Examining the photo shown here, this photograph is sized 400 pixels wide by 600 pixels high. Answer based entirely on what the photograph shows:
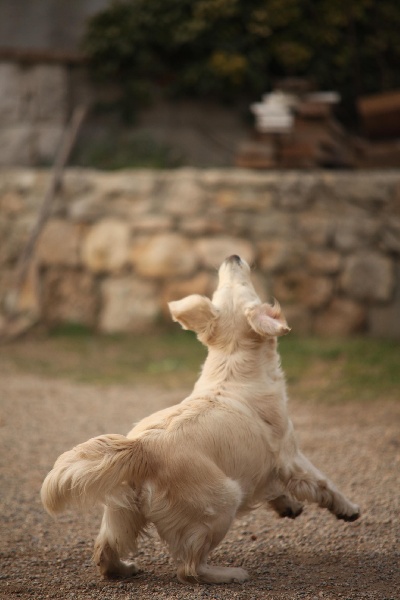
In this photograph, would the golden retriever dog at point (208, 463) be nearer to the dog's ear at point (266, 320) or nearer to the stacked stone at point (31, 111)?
the dog's ear at point (266, 320)

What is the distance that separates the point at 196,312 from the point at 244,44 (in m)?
8.75

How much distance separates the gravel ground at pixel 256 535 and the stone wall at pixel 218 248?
9.58 ft

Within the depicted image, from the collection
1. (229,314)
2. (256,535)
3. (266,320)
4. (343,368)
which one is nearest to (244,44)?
(343,368)

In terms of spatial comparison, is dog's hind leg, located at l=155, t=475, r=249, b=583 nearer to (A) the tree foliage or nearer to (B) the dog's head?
(B) the dog's head

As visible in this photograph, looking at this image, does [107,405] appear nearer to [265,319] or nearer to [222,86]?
[265,319]

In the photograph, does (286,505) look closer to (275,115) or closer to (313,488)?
(313,488)

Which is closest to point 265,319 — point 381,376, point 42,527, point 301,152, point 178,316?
point 178,316

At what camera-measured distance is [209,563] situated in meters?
3.15

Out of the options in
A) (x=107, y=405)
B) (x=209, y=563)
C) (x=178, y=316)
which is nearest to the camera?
(x=209, y=563)

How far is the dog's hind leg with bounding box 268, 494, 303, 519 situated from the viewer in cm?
327

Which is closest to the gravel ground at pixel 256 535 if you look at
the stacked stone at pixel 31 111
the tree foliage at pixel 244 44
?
the stacked stone at pixel 31 111

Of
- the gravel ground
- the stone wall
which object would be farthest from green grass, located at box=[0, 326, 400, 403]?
the gravel ground

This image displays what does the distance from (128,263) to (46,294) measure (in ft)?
3.38

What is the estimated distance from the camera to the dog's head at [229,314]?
3.30 meters
